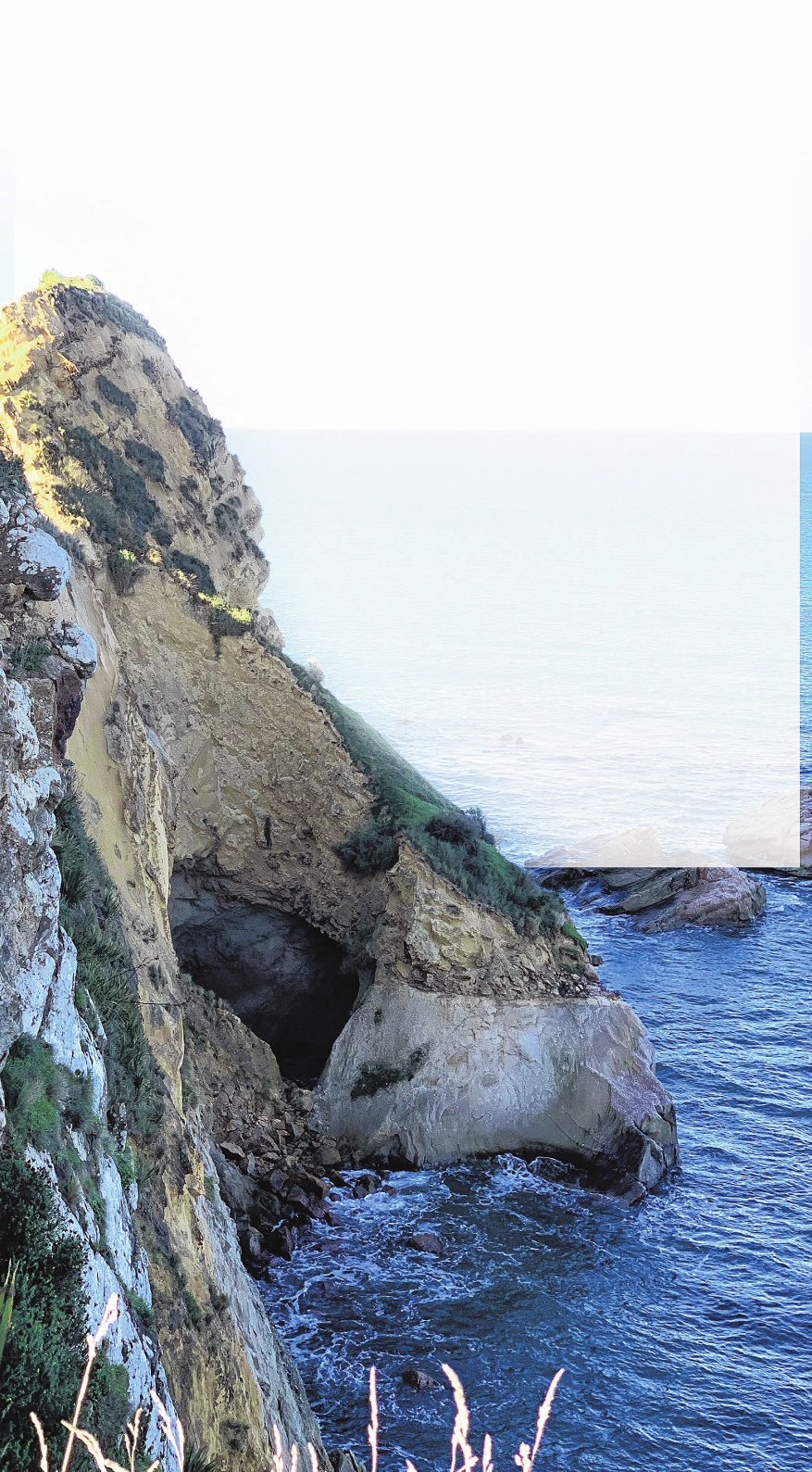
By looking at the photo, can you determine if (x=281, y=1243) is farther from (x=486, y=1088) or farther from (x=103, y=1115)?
(x=103, y=1115)

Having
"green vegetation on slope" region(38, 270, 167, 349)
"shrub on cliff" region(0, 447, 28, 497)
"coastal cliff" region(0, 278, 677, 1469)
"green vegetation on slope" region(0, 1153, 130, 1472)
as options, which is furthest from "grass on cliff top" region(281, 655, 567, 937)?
"green vegetation on slope" region(0, 1153, 130, 1472)

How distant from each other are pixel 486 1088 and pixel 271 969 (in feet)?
26.5

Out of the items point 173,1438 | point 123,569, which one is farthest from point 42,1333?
point 123,569

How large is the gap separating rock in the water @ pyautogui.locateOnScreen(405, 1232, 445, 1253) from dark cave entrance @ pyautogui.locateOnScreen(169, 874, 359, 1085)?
299 inches

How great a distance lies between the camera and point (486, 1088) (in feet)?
102

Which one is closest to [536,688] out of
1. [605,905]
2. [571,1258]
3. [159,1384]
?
[605,905]

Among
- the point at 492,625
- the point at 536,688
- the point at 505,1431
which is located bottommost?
the point at 505,1431

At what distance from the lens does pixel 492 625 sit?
11131cm

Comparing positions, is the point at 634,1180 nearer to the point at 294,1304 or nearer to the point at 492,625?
the point at 294,1304

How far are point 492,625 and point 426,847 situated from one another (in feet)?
258

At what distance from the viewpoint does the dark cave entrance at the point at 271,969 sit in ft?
116

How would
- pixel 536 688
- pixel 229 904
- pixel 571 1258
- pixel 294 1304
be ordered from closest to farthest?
pixel 294 1304 → pixel 571 1258 → pixel 229 904 → pixel 536 688

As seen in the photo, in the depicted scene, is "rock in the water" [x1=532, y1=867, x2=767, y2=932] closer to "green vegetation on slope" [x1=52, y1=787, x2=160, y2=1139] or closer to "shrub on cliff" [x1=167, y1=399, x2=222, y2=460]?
"shrub on cliff" [x1=167, y1=399, x2=222, y2=460]

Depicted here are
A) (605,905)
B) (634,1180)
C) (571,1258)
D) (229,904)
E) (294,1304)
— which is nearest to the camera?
Answer: (294,1304)
